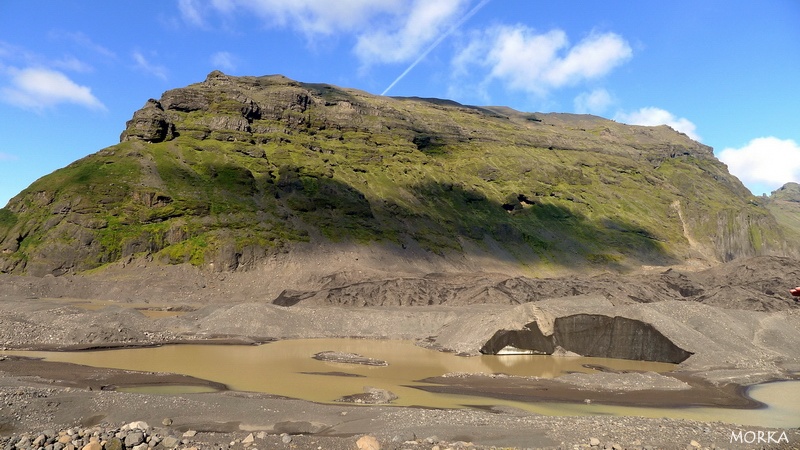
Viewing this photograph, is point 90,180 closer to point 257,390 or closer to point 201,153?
point 201,153

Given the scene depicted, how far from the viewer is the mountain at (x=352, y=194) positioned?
85875mm

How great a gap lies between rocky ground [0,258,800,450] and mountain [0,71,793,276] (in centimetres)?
1089

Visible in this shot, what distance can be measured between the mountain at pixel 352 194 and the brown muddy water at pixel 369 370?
4757 centimetres

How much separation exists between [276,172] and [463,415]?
305 feet

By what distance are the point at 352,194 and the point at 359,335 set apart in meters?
62.6

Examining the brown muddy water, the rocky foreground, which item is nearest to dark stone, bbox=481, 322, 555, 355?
the brown muddy water

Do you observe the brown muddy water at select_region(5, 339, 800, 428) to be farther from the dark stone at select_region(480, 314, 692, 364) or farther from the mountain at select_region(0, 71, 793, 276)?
the mountain at select_region(0, 71, 793, 276)

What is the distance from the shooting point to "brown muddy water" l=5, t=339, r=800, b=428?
Result: 912 inches

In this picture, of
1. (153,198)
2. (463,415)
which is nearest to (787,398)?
(463,415)

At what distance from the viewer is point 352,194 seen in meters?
108

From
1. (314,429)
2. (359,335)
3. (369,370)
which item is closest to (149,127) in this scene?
(359,335)

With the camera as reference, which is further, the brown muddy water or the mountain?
the mountain

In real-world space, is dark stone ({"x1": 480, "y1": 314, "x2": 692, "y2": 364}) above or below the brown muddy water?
above

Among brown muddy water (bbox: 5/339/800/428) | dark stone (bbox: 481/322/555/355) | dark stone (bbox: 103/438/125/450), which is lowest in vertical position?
dark stone (bbox: 103/438/125/450)
